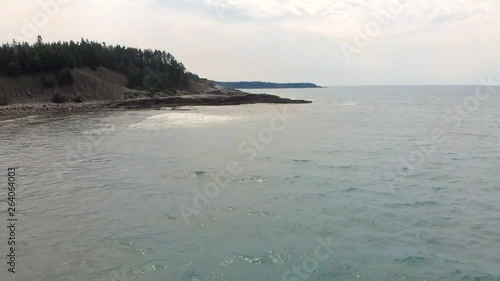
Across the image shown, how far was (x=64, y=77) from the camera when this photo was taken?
94.7 meters

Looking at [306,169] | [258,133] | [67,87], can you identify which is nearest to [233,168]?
[306,169]

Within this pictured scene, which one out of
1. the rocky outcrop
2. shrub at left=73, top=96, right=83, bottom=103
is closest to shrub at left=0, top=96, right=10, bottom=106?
shrub at left=73, top=96, right=83, bottom=103

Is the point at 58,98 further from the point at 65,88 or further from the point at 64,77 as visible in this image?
the point at 64,77

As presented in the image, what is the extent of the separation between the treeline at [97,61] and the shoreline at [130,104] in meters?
14.8

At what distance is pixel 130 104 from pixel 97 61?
33250 mm

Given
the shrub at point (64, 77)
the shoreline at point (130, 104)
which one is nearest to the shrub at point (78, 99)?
the shoreline at point (130, 104)

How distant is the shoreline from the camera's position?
2985 inches

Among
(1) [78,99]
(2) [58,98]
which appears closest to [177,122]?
(2) [58,98]

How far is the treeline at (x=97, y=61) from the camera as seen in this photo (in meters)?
92.6

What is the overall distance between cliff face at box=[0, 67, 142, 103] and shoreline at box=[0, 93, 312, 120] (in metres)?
4.23

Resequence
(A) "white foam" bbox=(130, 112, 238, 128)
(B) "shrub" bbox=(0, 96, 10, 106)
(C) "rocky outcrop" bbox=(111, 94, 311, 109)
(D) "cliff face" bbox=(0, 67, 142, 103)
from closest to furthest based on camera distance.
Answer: (A) "white foam" bbox=(130, 112, 238, 128) < (B) "shrub" bbox=(0, 96, 10, 106) < (D) "cliff face" bbox=(0, 67, 142, 103) < (C) "rocky outcrop" bbox=(111, 94, 311, 109)

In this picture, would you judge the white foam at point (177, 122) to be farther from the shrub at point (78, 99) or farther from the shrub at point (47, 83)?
the shrub at point (47, 83)

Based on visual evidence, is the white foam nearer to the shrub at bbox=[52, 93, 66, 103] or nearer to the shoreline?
the shoreline

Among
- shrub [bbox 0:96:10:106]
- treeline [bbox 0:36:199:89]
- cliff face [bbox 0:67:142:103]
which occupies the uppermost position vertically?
treeline [bbox 0:36:199:89]
